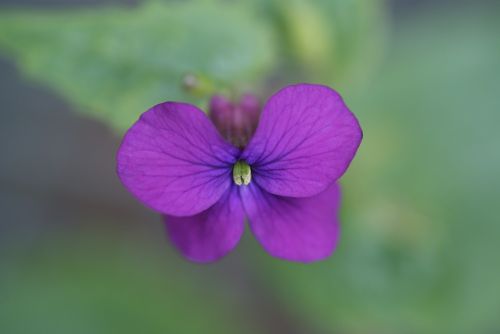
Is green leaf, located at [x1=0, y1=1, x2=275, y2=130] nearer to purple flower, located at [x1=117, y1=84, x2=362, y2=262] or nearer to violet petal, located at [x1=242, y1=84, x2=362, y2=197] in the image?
purple flower, located at [x1=117, y1=84, x2=362, y2=262]

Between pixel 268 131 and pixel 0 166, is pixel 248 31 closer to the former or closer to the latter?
pixel 268 131

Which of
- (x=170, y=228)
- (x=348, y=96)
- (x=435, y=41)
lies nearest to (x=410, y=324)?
(x=348, y=96)

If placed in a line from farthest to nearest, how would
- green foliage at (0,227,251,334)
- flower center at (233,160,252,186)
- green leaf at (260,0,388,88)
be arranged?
green foliage at (0,227,251,334) → green leaf at (260,0,388,88) → flower center at (233,160,252,186)

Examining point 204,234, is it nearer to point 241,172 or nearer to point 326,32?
point 241,172

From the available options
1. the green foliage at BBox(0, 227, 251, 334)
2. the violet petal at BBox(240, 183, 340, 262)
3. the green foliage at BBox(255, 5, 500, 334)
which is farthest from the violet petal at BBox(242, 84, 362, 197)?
the green foliage at BBox(0, 227, 251, 334)

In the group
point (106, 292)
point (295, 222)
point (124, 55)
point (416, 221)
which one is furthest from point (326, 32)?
→ point (106, 292)
